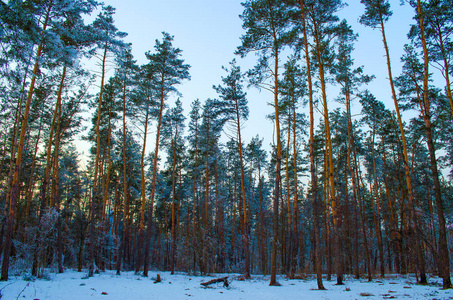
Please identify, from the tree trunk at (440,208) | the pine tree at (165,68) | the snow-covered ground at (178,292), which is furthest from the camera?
the pine tree at (165,68)

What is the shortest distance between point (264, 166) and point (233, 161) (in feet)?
12.0

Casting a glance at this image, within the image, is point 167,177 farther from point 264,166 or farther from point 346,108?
point 346,108

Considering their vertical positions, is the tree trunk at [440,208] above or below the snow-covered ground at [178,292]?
above

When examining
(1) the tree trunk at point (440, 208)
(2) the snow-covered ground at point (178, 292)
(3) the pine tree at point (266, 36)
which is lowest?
(2) the snow-covered ground at point (178, 292)

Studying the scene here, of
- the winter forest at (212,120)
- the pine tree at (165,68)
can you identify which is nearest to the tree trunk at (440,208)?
the winter forest at (212,120)

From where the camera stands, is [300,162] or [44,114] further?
[300,162]

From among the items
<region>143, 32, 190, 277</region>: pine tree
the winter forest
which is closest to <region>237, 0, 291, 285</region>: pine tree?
the winter forest

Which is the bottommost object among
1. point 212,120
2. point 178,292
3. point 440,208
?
point 178,292

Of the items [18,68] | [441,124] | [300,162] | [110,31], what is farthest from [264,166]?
[18,68]

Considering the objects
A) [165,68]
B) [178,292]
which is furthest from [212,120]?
[178,292]

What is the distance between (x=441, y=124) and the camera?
585 inches

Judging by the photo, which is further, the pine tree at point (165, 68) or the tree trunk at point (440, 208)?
the pine tree at point (165, 68)

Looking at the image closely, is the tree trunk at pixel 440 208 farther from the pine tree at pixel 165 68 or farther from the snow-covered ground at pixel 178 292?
the pine tree at pixel 165 68

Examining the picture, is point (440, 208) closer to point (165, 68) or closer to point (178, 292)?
point (178, 292)
